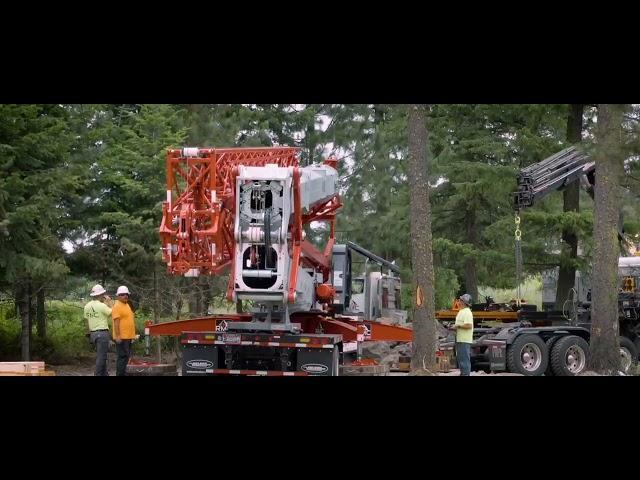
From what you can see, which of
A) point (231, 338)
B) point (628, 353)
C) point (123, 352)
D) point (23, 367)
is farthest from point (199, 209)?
point (628, 353)

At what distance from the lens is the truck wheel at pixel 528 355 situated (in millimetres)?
16734

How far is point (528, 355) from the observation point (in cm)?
1698

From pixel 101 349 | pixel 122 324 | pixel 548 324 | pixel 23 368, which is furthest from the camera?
pixel 548 324

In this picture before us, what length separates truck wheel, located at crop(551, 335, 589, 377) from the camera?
667 inches

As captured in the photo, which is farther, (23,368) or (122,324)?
(122,324)

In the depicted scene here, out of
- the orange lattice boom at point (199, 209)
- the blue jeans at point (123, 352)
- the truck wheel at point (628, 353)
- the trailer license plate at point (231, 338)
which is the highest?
the orange lattice boom at point (199, 209)

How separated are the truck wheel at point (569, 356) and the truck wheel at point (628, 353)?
4.37ft

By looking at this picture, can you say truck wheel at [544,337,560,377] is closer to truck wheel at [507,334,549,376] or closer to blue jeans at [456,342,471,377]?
truck wheel at [507,334,549,376]

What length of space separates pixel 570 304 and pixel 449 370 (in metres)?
3.61

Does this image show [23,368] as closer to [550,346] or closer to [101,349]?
[101,349]

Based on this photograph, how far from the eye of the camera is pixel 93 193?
22.4 meters

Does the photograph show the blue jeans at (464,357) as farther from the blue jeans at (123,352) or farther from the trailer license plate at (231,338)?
the blue jeans at (123,352)

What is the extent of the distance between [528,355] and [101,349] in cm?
790

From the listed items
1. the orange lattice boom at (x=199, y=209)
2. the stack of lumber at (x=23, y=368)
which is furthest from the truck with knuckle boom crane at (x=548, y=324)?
the stack of lumber at (x=23, y=368)
